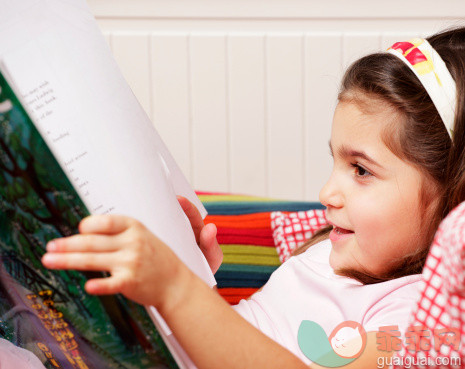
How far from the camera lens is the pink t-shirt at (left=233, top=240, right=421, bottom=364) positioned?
2.33ft

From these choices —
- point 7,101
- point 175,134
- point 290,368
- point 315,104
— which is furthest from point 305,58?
point 7,101

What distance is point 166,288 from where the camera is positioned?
0.49 meters

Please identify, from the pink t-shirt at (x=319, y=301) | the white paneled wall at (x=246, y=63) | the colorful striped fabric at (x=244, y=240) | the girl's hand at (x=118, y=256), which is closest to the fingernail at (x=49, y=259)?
the girl's hand at (x=118, y=256)

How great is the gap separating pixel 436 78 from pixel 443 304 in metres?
0.32

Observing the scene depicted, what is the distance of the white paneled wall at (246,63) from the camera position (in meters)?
1.65

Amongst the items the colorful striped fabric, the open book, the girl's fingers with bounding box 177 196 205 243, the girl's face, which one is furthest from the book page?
the colorful striped fabric

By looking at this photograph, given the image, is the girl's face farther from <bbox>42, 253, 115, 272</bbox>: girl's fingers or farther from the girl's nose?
<bbox>42, 253, 115, 272</bbox>: girl's fingers

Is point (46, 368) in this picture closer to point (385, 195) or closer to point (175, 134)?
point (385, 195)

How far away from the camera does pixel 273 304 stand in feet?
2.81

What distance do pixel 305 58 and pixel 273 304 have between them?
976 mm

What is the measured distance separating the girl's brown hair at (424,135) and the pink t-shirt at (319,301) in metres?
0.04

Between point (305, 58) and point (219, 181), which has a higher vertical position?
point (305, 58)

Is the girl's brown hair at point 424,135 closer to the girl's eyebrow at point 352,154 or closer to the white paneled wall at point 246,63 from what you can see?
the girl's eyebrow at point 352,154

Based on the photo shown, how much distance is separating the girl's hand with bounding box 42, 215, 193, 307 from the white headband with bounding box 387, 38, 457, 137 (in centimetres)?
40
